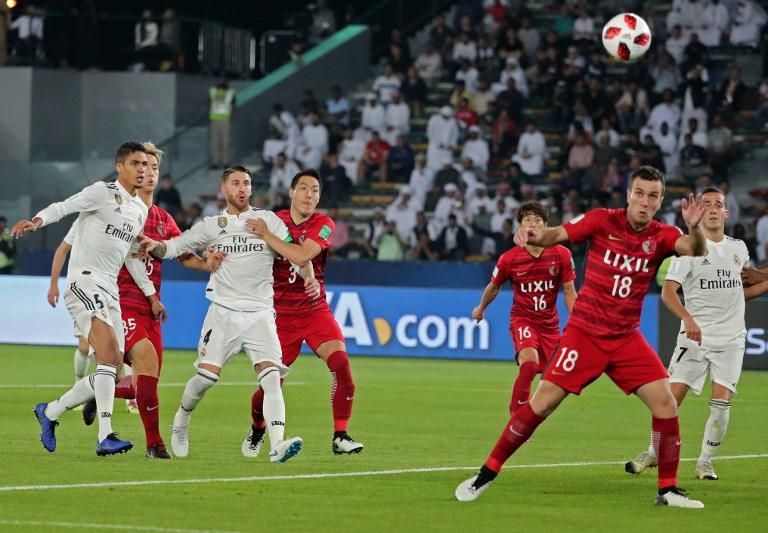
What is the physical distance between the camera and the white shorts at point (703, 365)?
12.5 m

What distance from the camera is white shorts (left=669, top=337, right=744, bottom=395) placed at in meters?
12.5

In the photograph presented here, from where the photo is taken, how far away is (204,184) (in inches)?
1405

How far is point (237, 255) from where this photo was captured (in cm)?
1275

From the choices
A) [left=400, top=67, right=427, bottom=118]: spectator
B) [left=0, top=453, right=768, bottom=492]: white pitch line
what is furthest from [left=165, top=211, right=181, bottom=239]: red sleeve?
[left=400, top=67, right=427, bottom=118]: spectator

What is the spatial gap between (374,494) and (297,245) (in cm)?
280

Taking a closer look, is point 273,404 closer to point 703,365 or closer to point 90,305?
point 90,305

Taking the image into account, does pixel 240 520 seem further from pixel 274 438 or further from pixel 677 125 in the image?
pixel 677 125

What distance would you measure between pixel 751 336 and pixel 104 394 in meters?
14.5

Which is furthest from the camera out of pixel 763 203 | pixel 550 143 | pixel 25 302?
pixel 550 143

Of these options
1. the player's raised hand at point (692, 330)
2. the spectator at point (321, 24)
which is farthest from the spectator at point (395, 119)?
the player's raised hand at point (692, 330)

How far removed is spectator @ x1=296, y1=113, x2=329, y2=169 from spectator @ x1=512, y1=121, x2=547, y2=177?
398 cm

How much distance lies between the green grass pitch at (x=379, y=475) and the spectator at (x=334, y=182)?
1350 cm

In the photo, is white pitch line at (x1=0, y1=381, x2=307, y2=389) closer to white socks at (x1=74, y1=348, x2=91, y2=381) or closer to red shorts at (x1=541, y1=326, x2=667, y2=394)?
white socks at (x1=74, y1=348, x2=91, y2=381)

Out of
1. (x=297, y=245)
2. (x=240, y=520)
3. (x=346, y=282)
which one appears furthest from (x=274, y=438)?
(x=346, y=282)
